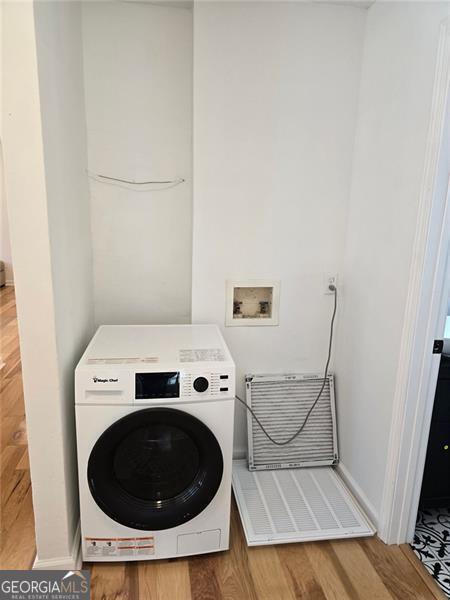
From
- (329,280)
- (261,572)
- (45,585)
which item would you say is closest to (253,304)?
(329,280)

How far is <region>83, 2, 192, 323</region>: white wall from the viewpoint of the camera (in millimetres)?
2039

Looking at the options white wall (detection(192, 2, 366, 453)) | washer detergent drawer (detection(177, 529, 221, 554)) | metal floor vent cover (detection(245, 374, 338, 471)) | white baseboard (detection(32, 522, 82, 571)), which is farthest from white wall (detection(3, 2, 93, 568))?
metal floor vent cover (detection(245, 374, 338, 471))

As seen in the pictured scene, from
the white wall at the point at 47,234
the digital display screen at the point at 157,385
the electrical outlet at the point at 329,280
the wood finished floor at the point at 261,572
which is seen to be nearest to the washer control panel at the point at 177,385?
the digital display screen at the point at 157,385

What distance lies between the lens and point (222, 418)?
167cm

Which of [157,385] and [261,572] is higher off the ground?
[157,385]

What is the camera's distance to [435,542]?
6.21 feet

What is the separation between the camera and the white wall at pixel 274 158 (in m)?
1.99

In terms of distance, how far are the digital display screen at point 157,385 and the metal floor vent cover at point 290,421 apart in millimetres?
782

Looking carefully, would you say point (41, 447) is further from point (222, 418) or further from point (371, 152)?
point (371, 152)

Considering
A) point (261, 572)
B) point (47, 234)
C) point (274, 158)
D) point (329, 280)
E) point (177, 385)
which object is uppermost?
point (274, 158)

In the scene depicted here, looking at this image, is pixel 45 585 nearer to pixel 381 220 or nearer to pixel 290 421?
pixel 290 421

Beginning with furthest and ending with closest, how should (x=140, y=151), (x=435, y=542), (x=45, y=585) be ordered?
(x=140, y=151), (x=435, y=542), (x=45, y=585)

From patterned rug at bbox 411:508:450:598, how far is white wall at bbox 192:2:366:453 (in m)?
0.99

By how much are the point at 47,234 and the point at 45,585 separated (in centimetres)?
131
